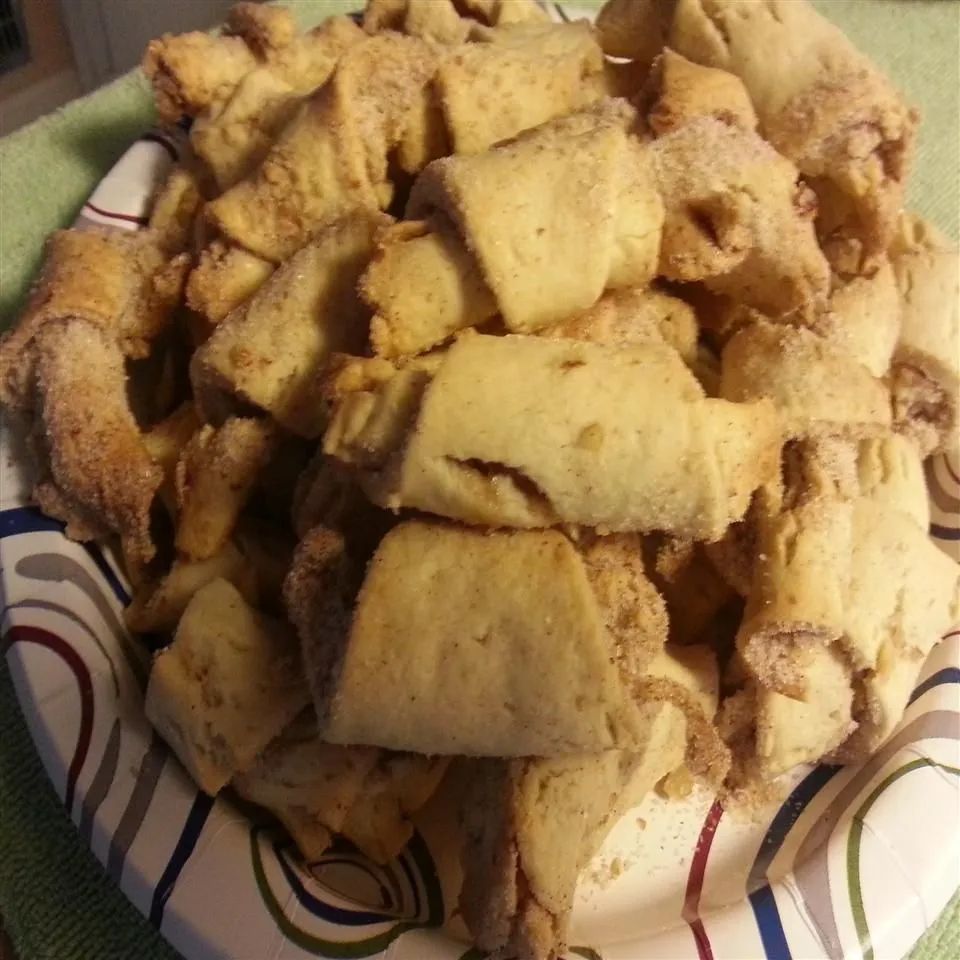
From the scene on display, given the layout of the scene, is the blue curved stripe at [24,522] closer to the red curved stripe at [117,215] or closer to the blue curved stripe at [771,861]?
the red curved stripe at [117,215]

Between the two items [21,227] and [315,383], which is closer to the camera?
[315,383]

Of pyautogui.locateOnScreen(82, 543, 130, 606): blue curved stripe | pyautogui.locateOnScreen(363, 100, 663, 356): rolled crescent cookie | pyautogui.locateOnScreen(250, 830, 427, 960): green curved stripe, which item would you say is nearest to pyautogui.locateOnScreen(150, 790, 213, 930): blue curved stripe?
pyautogui.locateOnScreen(250, 830, 427, 960): green curved stripe

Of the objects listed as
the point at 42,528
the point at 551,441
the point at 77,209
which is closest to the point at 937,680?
the point at 551,441

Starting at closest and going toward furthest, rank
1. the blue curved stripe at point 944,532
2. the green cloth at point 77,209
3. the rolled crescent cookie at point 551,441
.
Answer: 1. the rolled crescent cookie at point 551,441
2. the green cloth at point 77,209
3. the blue curved stripe at point 944,532

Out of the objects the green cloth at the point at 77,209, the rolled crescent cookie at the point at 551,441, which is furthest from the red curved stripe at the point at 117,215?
the rolled crescent cookie at the point at 551,441

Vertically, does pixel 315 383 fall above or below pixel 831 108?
below

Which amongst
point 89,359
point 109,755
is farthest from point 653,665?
point 89,359

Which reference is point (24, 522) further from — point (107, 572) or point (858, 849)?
point (858, 849)

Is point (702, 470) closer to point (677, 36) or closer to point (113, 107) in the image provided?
point (677, 36)
